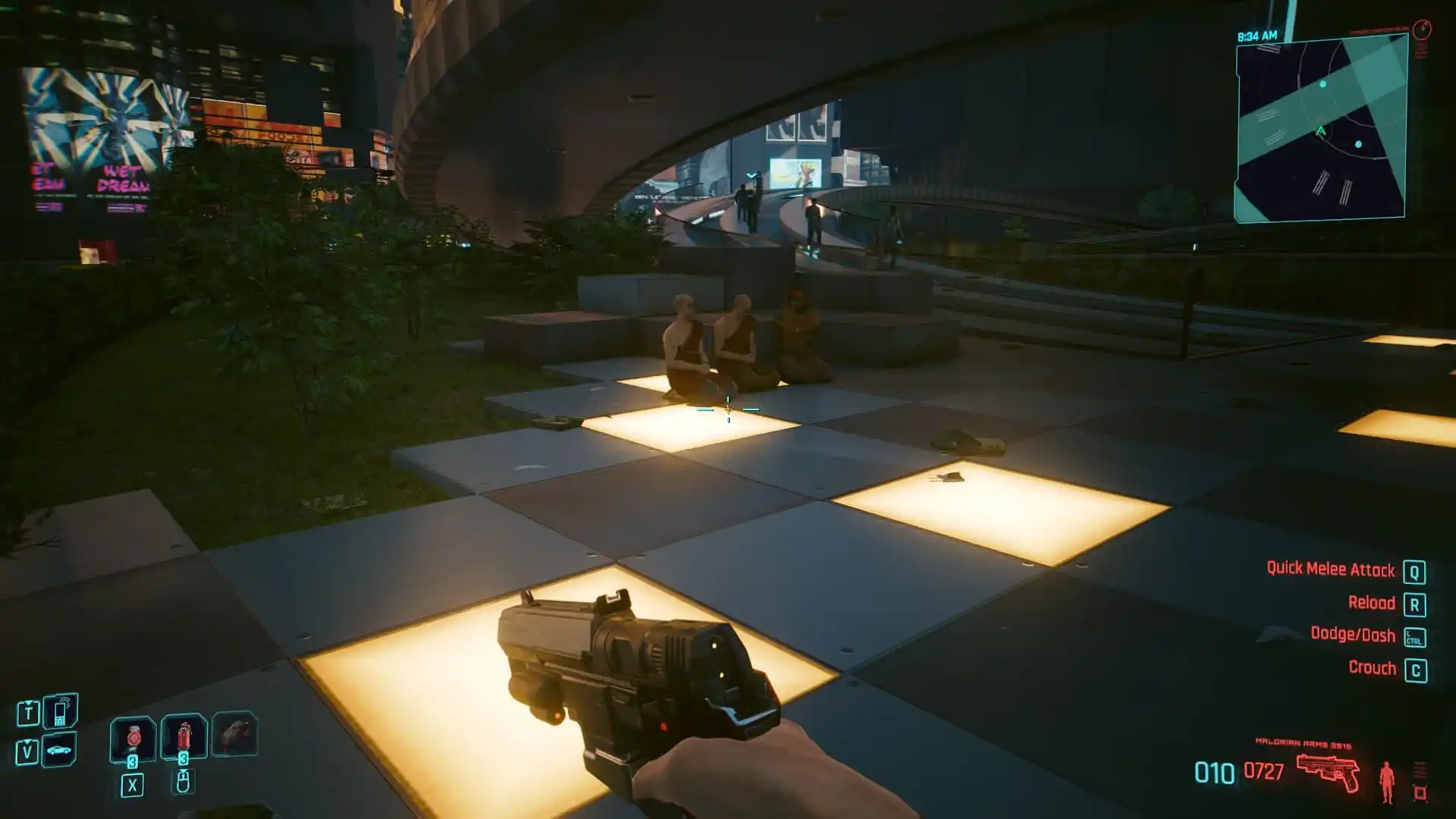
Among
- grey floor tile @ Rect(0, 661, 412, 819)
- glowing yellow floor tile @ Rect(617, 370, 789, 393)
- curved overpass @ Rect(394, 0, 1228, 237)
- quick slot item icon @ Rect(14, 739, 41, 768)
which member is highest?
curved overpass @ Rect(394, 0, 1228, 237)

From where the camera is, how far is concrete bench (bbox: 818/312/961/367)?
11531 mm

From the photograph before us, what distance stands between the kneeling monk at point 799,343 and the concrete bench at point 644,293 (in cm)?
295

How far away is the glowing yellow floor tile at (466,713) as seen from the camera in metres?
2.72

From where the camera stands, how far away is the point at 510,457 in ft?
22.6

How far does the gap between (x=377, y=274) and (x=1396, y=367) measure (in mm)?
12708

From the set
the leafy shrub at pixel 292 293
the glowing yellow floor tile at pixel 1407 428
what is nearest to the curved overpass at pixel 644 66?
the leafy shrub at pixel 292 293

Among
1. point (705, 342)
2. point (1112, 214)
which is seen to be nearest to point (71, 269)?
point (705, 342)

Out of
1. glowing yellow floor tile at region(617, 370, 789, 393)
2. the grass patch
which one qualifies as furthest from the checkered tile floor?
glowing yellow floor tile at region(617, 370, 789, 393)

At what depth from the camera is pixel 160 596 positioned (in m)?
4.23

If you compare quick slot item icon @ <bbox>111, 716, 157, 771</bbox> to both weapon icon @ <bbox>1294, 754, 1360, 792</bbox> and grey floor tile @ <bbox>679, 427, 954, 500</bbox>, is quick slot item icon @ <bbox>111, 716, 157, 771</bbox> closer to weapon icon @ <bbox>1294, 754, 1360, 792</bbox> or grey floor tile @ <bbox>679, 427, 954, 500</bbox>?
grey floor tile @ <bbox>679, 427, 954, 500</bbox>

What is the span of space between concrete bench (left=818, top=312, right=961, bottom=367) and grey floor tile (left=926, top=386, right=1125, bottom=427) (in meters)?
1.88

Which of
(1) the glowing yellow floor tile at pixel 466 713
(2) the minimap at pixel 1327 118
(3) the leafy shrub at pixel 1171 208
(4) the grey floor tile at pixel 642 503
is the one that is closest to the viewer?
(1) the glowing yellow floor tile at pixel 466 713

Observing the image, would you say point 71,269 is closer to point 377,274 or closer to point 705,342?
point 377,274

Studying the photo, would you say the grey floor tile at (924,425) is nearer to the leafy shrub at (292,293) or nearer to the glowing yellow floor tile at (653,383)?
the glowing yellow floor tile at (653,383)
